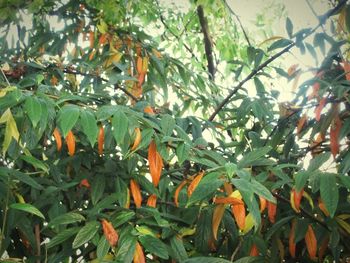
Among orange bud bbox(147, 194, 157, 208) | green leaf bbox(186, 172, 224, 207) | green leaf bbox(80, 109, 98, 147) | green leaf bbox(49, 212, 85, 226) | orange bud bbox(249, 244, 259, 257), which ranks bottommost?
orange bud bbox(249, 244, 259, 257)

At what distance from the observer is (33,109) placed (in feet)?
1.87

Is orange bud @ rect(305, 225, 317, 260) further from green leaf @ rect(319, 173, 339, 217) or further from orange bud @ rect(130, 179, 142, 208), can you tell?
orange bud @ rect(130, 179, 142, 208)

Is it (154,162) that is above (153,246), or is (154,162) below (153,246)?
above

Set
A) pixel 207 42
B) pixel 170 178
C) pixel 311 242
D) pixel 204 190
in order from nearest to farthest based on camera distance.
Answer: pixel 204 190, pixel 311 242, pixel 170 178, pixel 207 42

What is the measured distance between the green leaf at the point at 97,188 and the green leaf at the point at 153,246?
15cm

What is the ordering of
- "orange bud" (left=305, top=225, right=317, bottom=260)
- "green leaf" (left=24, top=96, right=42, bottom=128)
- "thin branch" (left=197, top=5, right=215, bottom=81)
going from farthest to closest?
1. "thin branch" (left=197, top=5, right=215, bottom=81)
2. "orange bud" (left=305, top=225, right=317, bottom=260)
3. "green leaf" (left=24, top=96, right=42, bottom=128)

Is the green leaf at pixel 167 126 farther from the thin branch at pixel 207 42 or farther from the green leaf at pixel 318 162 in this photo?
the thin branch at pixel 207 42

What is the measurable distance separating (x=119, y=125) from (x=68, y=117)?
0.07 metres

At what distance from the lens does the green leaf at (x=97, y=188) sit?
2.37 ft

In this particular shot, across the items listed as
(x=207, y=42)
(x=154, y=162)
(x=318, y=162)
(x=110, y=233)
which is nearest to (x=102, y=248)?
(x=110, y=233)

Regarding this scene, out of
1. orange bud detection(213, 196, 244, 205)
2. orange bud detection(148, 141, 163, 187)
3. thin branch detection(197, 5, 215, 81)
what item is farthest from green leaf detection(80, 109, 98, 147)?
thin branch detection(197, 5, 215, 81)

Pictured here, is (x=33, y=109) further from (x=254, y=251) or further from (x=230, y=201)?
(x=254, y=251)

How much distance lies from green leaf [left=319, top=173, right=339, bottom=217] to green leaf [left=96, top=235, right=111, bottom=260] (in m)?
0.32

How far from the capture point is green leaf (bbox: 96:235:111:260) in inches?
22.7
